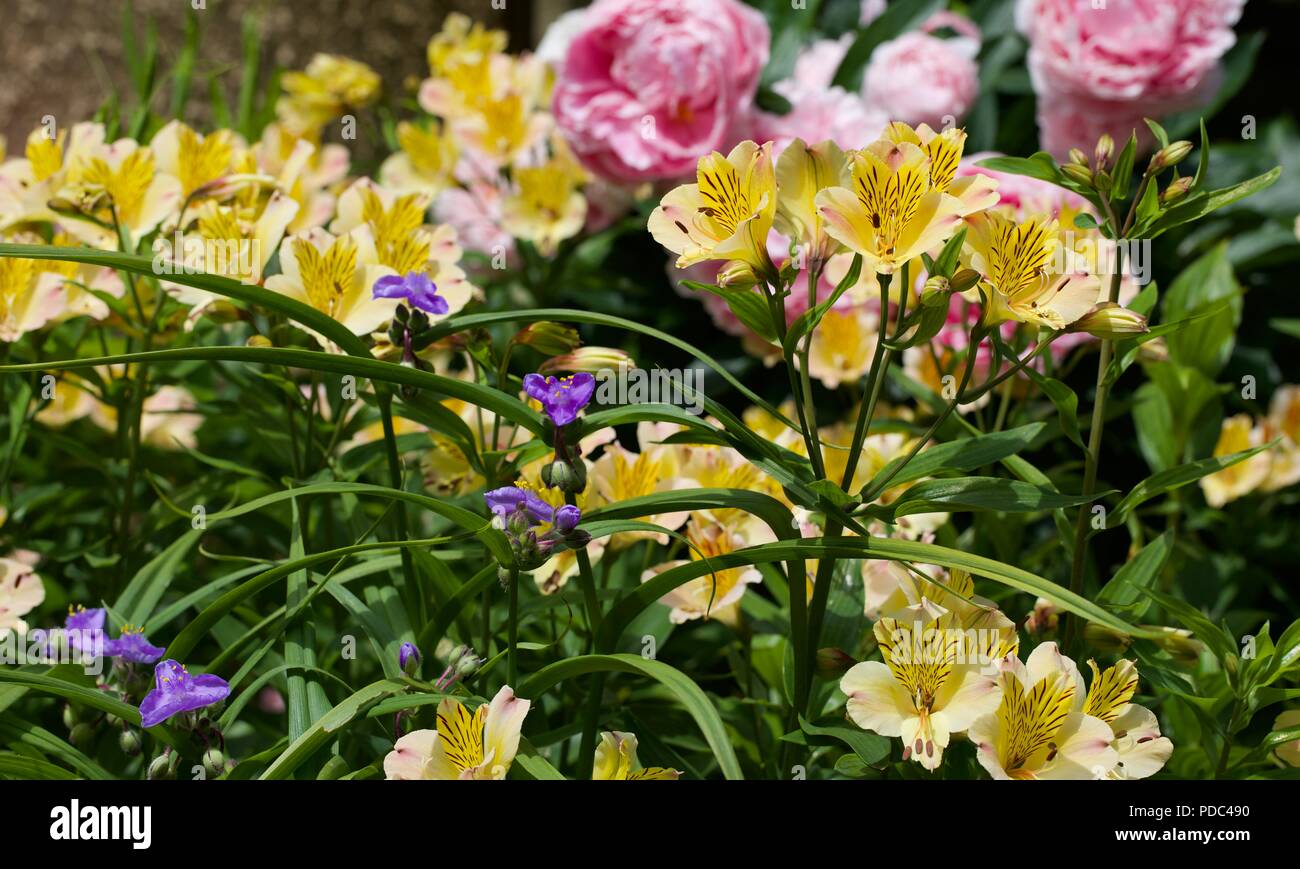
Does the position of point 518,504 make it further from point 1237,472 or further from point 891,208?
point 1237,472

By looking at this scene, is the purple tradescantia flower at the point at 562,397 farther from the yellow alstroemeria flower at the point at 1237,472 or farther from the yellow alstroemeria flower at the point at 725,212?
the yellow alstroemeria flower at the point at 1237,472

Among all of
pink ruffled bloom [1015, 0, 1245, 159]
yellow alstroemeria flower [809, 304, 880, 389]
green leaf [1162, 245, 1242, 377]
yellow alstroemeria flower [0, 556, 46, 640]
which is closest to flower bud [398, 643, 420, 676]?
yellow alstroemeria flower [0, 556, 46, 640]

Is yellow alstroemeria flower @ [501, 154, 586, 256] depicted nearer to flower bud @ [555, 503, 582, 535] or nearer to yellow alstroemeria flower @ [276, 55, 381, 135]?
yellow alstroemeria flower @ [276, 55, 381, 135]

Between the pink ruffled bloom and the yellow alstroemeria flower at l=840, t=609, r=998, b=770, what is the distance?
73 centimetres

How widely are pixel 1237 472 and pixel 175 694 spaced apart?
2.95 ft

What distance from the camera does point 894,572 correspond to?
0.59m

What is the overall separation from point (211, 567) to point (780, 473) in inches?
24.0

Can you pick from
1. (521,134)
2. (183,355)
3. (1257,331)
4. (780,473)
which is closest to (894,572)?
(780,473)

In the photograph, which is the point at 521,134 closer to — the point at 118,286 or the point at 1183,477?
the point at 118,286

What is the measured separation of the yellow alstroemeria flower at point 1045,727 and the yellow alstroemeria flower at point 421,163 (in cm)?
82

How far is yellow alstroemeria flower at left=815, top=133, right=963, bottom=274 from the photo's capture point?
52 cm

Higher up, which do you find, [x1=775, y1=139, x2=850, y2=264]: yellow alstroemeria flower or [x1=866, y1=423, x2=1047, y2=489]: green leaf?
[x1=775, y1=139, x2=850, y2=264]: yellow alstroemeria flower

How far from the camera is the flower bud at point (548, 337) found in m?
0.61

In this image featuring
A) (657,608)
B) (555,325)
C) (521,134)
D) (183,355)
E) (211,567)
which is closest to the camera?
(183,355)
